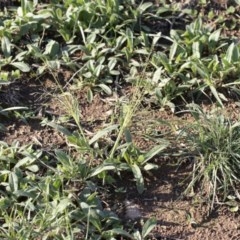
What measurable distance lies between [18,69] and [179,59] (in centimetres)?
92

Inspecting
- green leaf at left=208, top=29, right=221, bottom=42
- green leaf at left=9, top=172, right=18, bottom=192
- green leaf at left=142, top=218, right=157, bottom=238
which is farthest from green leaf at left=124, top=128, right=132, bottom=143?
green leaf at left=208, top=29, right=221, bottom=42

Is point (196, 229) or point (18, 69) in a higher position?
point (18, 69)

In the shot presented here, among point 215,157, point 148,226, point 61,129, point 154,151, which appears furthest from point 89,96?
point 148,226

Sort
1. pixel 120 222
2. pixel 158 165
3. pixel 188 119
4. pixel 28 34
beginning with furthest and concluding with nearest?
1. pixel 28 34
2. pixel 188 119
3. pixel 158 165
4. pixel 120 222

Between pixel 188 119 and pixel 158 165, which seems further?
pixel 188 119

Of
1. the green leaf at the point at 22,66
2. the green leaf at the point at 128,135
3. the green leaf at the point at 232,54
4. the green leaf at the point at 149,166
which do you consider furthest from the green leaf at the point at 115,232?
the green leaf at the point at 232,54

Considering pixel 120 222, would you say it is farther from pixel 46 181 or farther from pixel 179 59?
pixel 179 59

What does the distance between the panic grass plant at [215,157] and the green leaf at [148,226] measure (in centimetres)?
30

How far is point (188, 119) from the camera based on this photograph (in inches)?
155

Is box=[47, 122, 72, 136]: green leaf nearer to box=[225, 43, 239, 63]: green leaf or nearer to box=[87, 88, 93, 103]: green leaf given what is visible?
box=[87, 88, 93, 103]: green leaf

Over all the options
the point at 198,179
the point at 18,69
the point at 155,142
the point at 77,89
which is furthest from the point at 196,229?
the point at 18,69

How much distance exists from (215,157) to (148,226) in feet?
1.68

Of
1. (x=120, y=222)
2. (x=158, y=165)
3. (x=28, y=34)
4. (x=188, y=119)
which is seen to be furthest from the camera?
(x=28, y=34)

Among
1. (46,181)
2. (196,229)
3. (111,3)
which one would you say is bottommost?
(196,229)
